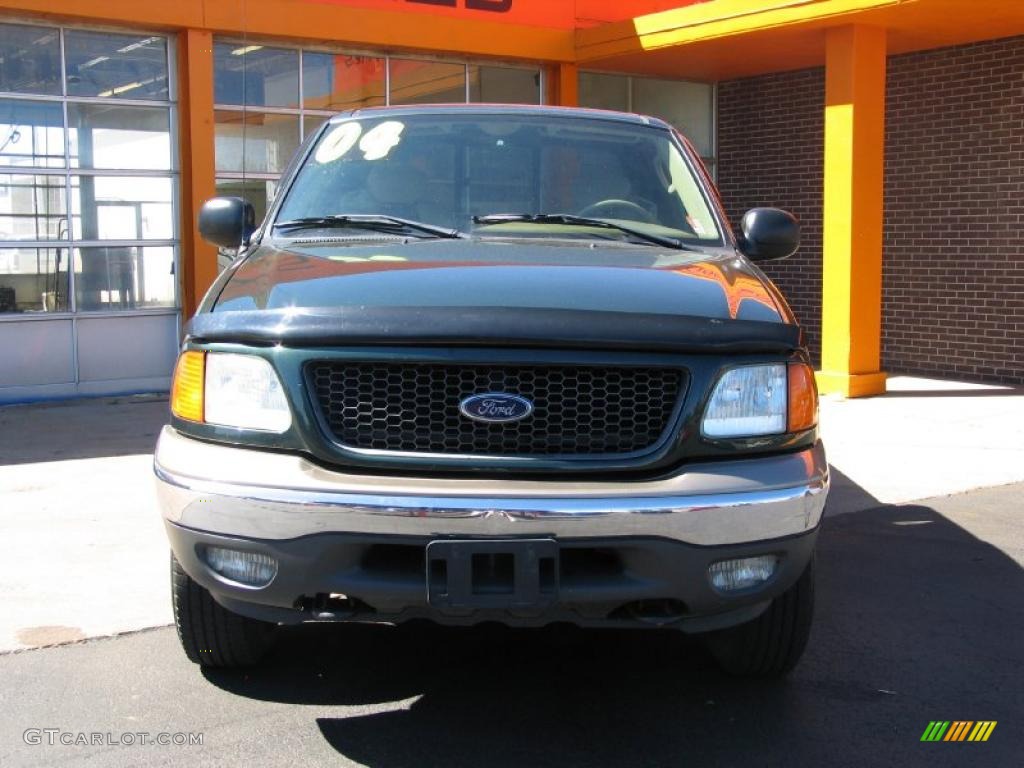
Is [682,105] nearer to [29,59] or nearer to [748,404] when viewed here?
[29,59]

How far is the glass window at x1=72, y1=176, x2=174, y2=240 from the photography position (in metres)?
10.8

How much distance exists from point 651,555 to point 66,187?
8924mm

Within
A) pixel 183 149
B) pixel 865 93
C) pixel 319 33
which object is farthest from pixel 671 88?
pixel 183 149

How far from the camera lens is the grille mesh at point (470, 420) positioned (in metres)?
3.20

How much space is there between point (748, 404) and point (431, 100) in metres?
9.66

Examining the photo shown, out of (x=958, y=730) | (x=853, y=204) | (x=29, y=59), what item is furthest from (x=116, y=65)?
(x=958, y=730)

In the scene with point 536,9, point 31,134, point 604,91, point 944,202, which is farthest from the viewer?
point 604,91

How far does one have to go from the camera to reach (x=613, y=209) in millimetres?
4574

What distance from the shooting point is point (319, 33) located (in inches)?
447

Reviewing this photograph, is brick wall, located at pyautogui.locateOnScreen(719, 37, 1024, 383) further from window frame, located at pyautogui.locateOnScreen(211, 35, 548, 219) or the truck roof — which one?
the truck roof

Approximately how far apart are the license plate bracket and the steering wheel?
1.83 m

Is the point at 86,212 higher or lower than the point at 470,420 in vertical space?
higher

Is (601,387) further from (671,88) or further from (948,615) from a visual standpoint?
(671,88)

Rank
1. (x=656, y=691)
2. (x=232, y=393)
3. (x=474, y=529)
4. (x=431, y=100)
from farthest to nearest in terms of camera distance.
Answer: (x=431, y=100) < (x=656, y=691) < (x=232, y=393) < (x=474, y=529)
